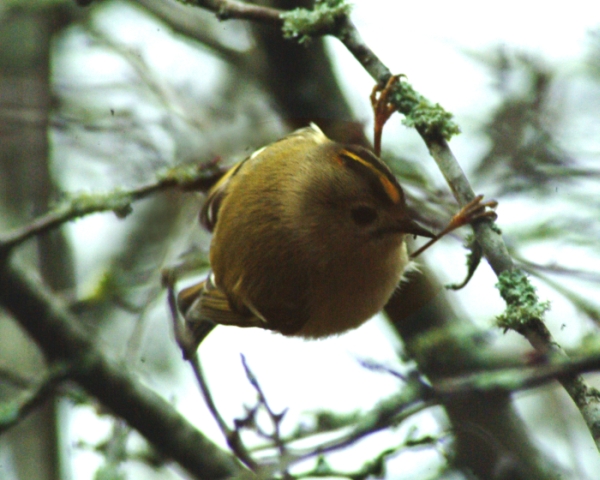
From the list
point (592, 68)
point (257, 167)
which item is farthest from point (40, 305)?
point (592, 68)

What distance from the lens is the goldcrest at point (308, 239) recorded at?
220 cm

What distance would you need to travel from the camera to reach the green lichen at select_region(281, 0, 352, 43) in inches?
77.5

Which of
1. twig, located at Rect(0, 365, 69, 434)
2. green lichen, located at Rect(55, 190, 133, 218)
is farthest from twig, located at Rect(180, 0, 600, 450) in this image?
twig, located at Rect(0, 365, 69, 434)

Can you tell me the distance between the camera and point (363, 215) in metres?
2.20

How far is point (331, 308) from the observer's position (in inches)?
96.7

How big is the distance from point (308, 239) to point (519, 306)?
3.47ft

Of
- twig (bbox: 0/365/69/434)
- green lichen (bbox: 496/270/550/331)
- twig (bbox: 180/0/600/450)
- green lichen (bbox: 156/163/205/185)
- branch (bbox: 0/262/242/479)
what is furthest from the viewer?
branch (bbox: 0/262/242/479)

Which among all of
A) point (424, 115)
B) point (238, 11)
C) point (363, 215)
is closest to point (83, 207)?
point (238, 11)

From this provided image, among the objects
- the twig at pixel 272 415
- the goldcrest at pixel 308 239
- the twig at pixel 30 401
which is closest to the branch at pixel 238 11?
the goldcrest at pixel 308 239

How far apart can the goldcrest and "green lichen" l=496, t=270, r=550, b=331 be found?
65cm

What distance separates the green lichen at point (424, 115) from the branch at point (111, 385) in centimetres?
134

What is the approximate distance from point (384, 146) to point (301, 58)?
0.66 meters

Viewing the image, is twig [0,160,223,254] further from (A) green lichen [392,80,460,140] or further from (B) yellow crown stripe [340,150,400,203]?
(A) green lichen [392,80,460,140]

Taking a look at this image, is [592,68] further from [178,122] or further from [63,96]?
[63,96]
